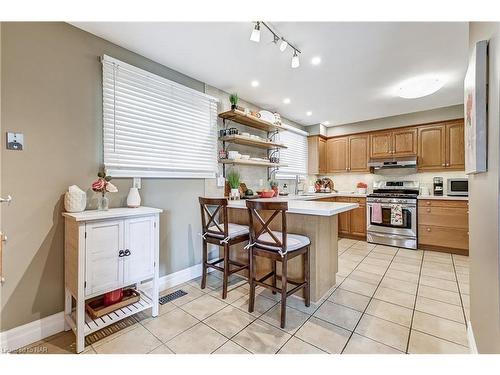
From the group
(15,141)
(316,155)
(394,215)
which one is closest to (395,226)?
(394,215)

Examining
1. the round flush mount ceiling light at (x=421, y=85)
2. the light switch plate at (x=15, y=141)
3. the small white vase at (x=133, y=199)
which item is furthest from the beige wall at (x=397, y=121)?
the light switch plate at (x=15, y=141)

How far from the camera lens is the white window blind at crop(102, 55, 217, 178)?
210cm

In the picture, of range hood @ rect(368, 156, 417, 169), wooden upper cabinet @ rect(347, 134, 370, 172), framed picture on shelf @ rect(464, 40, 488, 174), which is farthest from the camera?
wooden upper cabinet @ rect(347, 134, 370, 172)

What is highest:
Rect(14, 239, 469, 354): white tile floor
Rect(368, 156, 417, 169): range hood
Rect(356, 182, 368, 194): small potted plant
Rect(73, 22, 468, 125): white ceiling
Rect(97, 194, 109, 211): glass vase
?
Rect(73, 22, 468, 125): white ceiling

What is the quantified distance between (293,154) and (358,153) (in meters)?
1.50

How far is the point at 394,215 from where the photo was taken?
13.5 ft

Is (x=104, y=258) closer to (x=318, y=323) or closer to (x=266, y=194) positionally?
(x=318, y=323)

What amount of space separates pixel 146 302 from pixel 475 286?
8.19 ft

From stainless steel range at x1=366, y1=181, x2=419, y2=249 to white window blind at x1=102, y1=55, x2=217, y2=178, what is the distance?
3.28 meters

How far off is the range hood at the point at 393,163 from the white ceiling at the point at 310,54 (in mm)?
1196

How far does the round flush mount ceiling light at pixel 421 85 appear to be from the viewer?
2.81 meters

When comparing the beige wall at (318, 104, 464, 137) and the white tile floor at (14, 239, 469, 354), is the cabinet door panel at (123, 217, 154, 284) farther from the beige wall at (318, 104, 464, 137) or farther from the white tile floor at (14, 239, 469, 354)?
the beige wall at (318, 104, 464, 137)

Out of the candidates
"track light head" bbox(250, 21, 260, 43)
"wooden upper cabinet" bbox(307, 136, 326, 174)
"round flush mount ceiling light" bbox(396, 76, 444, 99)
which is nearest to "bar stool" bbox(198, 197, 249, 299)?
"track light head" bbox(250, 21, 260, 43)
